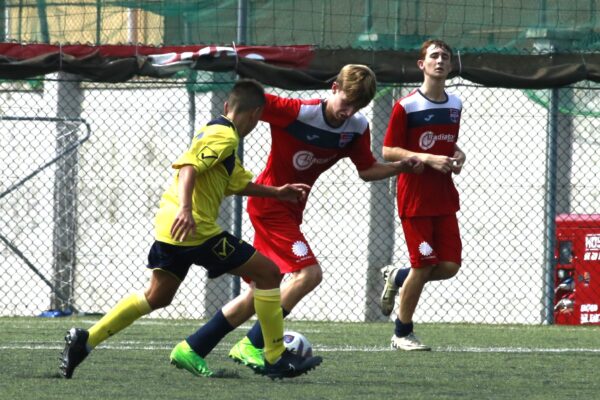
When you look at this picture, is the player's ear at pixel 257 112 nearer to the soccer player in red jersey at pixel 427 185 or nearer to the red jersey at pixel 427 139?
the soccer player in red jersey at pixel 427 185

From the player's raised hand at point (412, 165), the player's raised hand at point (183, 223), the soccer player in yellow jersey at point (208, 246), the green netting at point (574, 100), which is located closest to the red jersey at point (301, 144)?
the player's raised hand at point (412, 165)

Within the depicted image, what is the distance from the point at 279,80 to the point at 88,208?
9.13 feet

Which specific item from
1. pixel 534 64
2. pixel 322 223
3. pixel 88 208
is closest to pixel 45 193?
pixel 88 208

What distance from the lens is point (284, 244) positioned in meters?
7.11

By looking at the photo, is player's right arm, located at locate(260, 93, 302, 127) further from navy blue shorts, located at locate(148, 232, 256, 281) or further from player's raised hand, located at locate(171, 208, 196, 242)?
player's raised hand, located at locate(171, 208, 196, 242)

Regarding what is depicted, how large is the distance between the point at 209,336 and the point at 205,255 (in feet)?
1.74

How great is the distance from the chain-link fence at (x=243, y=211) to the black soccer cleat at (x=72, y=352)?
218 inches

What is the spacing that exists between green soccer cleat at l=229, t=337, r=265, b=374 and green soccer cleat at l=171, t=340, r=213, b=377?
22cm

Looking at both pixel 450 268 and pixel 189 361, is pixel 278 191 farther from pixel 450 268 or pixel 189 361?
pixel 450 268

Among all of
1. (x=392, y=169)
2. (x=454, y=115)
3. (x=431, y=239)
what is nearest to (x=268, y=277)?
(x=392, y=169)

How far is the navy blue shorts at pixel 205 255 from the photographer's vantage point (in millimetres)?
6156

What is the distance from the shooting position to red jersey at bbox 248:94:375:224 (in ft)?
23.4

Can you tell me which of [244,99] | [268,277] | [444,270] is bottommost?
[444,270]

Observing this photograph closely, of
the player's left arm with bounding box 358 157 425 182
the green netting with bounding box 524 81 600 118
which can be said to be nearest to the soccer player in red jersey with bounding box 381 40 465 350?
the player's left arm with bounding box 358 157 425 182
